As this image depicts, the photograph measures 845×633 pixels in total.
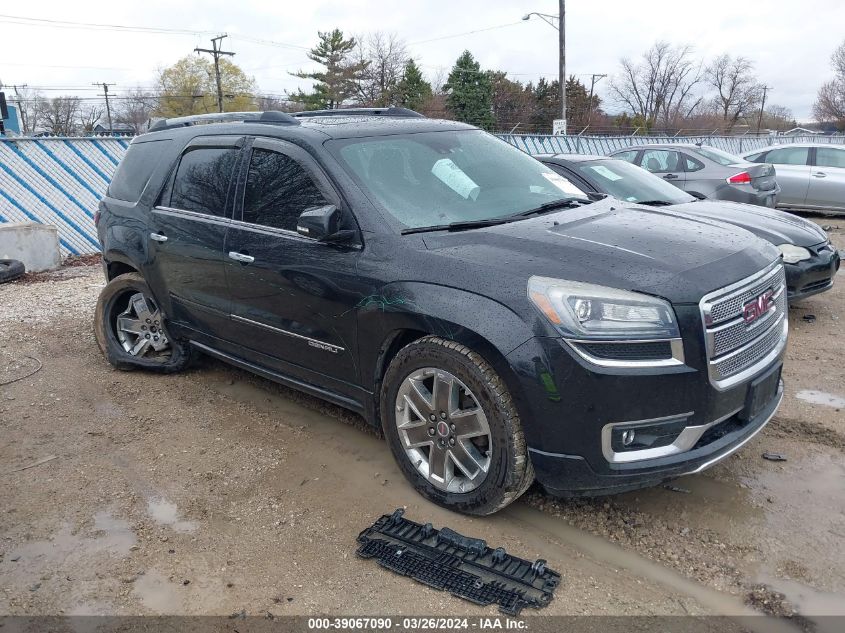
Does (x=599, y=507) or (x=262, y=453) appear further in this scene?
Answer: (x=262, y=453)

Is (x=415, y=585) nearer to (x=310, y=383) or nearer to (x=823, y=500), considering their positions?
(x=310, y=383)

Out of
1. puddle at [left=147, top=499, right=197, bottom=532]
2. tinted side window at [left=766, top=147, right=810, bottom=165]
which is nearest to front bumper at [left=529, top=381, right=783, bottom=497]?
puddle at [left=147, top=499, right=197, bottom=532]

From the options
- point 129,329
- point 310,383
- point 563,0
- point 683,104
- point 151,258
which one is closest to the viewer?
point 310,383

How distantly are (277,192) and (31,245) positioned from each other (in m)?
7.42

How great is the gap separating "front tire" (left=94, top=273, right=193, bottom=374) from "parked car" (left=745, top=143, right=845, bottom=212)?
11.9 m

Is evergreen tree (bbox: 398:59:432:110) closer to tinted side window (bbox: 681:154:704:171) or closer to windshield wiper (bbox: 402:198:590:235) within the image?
tinted side window (bbox: 681:154:704:171)

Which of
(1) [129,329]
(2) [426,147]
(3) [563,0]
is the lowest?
(1) [129,329]

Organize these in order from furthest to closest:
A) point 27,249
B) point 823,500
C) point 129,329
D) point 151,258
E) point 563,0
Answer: point 563,0 → point 27,249 → point 129,329 → point 151,258 → point 823,500

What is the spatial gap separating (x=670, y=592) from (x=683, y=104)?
7884cm

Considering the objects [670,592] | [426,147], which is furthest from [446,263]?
[670,592]

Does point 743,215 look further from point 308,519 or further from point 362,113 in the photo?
point 308,519

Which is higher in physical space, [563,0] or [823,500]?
[563,0]

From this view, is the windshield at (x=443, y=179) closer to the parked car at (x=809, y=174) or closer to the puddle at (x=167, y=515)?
the puddle at (x=167, y=515)

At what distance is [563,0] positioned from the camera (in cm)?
2795
